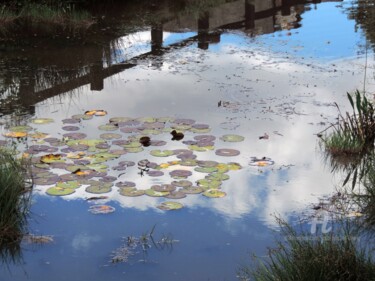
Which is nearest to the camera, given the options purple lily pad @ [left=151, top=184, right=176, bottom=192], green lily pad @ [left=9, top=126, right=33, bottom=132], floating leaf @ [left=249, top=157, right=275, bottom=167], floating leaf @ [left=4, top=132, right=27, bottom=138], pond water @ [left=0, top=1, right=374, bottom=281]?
pond water @ [left=0, top=1, right=374, bottom=281]

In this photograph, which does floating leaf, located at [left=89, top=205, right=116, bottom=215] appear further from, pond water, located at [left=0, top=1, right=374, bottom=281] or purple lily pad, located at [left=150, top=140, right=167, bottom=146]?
purple lily pad, located at [left=150, top=140, right=167, bottom=146]

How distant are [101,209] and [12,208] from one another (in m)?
0.72

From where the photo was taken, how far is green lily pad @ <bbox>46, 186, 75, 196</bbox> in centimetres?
612

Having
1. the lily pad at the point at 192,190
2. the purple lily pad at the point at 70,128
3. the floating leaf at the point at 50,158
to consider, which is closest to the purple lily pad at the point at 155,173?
the lily pad at the point at 192,190

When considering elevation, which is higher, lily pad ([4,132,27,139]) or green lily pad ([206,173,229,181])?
lily pad ([4,132,27,139])

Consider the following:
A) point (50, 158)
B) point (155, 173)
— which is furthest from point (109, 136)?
point (155, 173)

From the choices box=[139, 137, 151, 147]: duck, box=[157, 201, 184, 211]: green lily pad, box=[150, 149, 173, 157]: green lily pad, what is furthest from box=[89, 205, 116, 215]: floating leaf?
box=[139, 137, 151, 147]: duck

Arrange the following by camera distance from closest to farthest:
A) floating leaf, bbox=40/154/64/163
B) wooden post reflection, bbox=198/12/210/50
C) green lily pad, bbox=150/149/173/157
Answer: floating leaf, bbox=40/154/64/163 < green lily pad, bbox=150/149/173/157 < wooden post reflection, bbox=198/12/210/50

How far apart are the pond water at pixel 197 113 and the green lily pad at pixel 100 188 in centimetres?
8

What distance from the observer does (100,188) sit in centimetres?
619

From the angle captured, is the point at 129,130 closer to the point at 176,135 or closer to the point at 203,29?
the point at 176,135

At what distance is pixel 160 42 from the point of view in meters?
11.9

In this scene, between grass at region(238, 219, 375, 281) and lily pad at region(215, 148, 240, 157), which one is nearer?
grass at region(238, 219, 375, 281)

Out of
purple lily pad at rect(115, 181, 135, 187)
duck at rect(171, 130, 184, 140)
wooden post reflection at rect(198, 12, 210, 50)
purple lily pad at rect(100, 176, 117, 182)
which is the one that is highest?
wooden post reflection at rect(198, 12, 210, 50)
